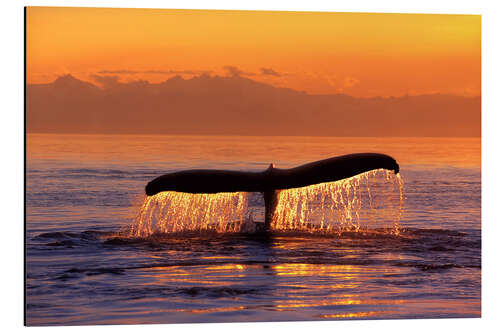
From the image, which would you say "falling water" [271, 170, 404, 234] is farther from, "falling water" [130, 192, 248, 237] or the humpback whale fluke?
"falling water" [130, 192, 248, 237]

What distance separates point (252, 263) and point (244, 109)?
14.8ft

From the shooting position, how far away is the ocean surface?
12.6 m

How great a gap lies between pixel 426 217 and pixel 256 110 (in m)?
3.44

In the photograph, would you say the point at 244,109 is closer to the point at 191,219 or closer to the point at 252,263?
the point at 191,219

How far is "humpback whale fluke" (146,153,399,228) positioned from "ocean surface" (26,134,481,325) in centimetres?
83

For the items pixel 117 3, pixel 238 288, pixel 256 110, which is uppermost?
pixel 117 3

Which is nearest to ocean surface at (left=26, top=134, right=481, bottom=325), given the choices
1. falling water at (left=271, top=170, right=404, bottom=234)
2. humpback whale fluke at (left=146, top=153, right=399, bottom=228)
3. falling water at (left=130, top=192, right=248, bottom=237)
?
falling water at (left=271, top=170, right=404, bottom=234)

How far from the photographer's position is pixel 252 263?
554 inches

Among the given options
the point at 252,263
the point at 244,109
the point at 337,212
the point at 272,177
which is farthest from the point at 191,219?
the point at 337,212

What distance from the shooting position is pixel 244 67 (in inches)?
636

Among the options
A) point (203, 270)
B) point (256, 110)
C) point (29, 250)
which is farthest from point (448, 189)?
point (29, 250)

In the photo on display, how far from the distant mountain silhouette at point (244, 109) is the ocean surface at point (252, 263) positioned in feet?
1.15

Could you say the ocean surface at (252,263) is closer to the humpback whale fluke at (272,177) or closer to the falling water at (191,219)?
the falling water at (191,219)

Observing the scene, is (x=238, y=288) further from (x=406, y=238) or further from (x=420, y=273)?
(x=406, y=238)
